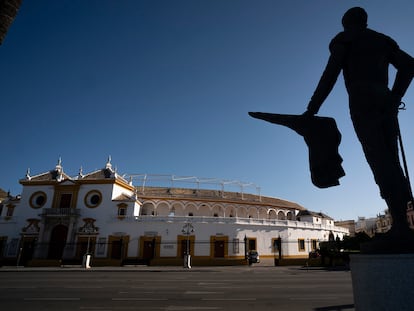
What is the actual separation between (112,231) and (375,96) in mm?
29162

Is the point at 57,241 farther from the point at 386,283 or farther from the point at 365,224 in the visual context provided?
the point at 365,224

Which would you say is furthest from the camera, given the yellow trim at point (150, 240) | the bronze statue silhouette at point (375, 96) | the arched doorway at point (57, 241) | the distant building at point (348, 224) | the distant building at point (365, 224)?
the distant building at point (348, 224)

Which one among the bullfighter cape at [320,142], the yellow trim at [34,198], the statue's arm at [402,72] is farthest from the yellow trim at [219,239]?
the statue's arm at [402,72]

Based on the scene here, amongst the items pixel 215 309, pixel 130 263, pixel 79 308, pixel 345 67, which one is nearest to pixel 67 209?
pixel 130 263

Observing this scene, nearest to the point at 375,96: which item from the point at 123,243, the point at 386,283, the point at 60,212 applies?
the point at 386,283

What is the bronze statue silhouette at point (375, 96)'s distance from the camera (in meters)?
2.63

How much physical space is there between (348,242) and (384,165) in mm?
22569

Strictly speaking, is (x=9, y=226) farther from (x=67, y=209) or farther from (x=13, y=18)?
(x=13, y=18)

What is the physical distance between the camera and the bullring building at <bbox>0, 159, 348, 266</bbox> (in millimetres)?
26688

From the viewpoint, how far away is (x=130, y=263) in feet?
82.3

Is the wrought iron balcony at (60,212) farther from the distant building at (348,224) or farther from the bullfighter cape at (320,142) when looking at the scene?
the distant building at (348,224)

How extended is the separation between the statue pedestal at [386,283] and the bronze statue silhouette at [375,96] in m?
0.26

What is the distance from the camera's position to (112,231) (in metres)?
27.8

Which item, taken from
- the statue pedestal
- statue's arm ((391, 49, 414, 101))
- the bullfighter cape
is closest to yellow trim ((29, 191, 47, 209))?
the bullfighter cape
